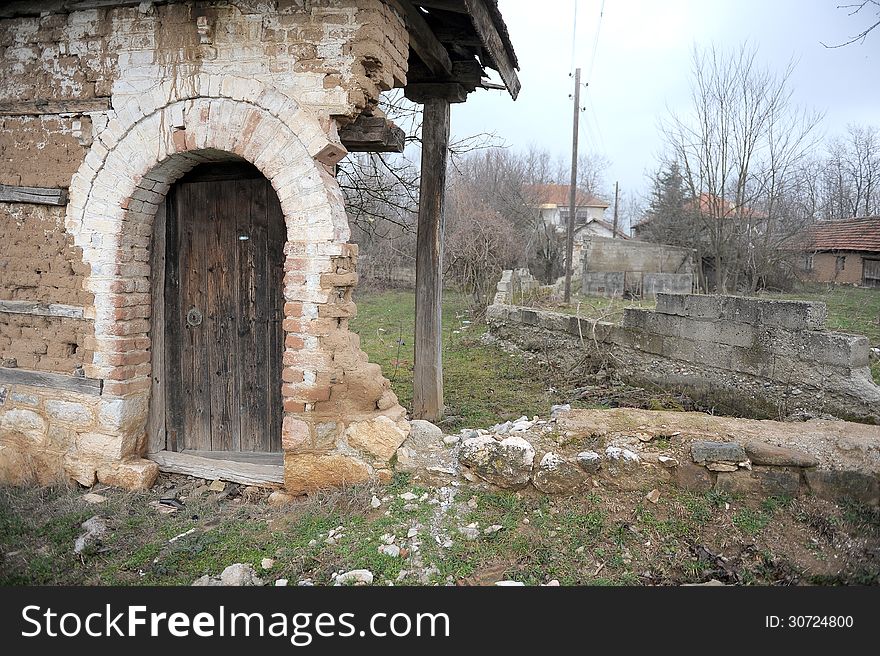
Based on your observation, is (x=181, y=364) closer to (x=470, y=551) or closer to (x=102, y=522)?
(x=102, y=522)

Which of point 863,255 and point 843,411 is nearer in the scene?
point 843,411

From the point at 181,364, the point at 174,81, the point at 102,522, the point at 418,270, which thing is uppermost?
the point at 174,81

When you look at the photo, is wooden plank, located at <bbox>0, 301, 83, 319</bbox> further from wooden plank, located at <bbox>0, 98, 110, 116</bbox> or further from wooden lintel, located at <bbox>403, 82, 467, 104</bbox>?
wooden lintel, located at <bbox>403, 82, 467, 104</bbox>

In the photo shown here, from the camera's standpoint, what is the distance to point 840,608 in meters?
2.75

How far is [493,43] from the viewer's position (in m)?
4.92

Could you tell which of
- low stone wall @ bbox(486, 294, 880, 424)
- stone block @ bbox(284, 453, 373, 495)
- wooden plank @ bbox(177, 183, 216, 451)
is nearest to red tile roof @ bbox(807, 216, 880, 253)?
low stone wall @ bbox(486, 294, 880, 424)

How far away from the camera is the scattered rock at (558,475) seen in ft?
12.5

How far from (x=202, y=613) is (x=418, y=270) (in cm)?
396

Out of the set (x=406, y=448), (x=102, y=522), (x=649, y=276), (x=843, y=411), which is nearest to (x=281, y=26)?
(x=406, y=448)

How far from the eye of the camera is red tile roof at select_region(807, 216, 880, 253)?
19.9 metres

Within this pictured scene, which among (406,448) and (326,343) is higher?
(326,343)

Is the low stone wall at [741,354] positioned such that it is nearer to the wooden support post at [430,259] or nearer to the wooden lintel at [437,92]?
the wooden support post at [430,259]

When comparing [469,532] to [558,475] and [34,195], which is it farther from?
[34,195]

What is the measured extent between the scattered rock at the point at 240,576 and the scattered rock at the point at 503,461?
149 centimetres
